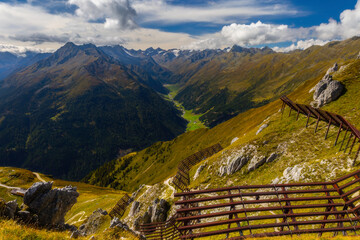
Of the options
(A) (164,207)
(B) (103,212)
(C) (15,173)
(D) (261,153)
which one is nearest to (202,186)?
(A) (164,207)

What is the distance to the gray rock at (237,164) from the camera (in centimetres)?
4387

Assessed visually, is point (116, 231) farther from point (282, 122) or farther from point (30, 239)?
point (282, 122)

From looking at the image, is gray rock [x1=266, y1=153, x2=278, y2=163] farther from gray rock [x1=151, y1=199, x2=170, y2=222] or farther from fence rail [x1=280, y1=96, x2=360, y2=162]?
gray rock [x1=151, y1=199, x2=170, y2=222]

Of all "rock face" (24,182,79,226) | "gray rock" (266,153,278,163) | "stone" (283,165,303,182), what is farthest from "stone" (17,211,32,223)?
"gray rock" (266,153,278,163)

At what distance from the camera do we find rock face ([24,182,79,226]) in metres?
26.2

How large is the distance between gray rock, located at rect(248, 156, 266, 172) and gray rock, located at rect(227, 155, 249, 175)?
1943 mm

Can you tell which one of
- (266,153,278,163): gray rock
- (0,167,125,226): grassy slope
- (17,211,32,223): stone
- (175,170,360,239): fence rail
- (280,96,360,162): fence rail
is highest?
(280,96,360,162): fence rail

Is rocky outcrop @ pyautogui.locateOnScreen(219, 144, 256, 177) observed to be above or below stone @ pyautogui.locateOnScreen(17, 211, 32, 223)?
above

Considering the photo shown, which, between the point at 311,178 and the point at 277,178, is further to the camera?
the point at 277,178

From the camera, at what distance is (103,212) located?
56.1m

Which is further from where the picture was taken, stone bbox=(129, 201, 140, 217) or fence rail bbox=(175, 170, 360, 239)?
stone bbox=(129, 201, 140, 217)

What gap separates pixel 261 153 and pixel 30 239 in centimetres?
4196

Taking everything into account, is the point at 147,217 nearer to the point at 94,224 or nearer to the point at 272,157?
the point at 94,224

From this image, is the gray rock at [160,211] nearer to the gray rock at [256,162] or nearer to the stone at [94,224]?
the stone at [94,224]
